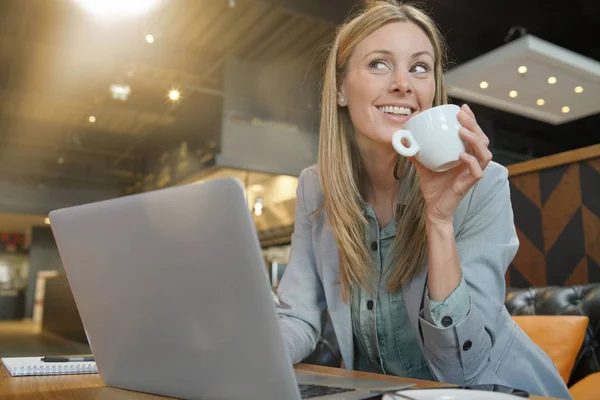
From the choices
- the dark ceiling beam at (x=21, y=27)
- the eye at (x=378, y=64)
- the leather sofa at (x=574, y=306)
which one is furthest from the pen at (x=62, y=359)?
the dark ceiling beam at (x=21, y=27)

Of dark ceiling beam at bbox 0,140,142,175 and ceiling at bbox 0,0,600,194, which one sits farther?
dark ceiling beam at bbox 0,140,142,175

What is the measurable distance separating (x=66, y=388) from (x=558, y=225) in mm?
2780

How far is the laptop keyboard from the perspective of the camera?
584mm

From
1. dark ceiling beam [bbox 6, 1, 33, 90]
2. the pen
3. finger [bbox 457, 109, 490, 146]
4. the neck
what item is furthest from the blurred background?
finger [bbox 457, 109, 490, 146]

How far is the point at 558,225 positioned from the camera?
293cm

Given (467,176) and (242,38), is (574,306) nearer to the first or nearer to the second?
(467,176)

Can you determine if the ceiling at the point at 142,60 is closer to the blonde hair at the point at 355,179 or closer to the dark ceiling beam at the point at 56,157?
the dark ceiling beam at the point at 56,157

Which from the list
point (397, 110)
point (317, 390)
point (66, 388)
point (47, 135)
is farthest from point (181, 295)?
point (47, 135)

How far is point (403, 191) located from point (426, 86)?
9.1 inches

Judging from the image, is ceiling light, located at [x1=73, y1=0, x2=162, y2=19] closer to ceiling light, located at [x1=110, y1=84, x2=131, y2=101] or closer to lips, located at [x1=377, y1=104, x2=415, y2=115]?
ceiling light, located at [x1=110, y1=84, x2=131, y2=101]

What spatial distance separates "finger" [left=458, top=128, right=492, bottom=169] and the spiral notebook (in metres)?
0.72

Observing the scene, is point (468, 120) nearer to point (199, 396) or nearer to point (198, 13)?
point (199, 396)

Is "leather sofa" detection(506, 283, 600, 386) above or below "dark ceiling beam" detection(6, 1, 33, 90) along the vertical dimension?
below

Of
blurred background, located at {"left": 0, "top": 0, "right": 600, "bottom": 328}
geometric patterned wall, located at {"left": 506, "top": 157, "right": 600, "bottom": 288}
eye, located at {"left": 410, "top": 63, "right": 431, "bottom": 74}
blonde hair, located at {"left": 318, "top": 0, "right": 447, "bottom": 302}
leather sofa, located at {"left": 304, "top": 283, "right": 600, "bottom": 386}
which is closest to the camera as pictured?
blonde hair, located at {"left": 318, "top": 0, "right": 447, "bottom": 302}
